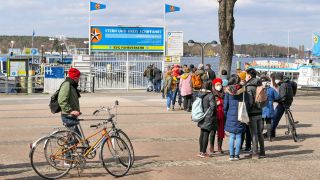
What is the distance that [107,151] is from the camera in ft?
26.0

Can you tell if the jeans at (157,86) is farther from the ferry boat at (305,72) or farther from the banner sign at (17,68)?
the ferry boat at (305,72)

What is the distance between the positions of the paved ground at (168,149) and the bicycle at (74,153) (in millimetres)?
159

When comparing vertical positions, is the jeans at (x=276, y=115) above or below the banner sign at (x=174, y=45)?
below

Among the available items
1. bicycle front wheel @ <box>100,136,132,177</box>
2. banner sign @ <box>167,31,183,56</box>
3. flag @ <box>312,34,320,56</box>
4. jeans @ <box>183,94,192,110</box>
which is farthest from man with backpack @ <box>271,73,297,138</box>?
flag @ <box>312,34,320,56</box>

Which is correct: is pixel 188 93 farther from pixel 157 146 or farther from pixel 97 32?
pixel 97 32

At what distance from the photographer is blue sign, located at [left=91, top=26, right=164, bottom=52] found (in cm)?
2833

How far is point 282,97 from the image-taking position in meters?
11.7

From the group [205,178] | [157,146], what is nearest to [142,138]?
[157,146]

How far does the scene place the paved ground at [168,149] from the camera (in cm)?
821

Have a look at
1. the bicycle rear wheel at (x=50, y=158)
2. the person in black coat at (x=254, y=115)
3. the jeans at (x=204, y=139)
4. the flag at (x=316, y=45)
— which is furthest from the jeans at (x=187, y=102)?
the flag at (x=316, y=45)

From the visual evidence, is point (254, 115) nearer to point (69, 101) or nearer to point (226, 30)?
point (69, 101)

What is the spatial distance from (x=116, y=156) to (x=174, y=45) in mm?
20824

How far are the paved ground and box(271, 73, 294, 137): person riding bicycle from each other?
1.63 ft

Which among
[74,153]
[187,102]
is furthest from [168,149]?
[187,102]
